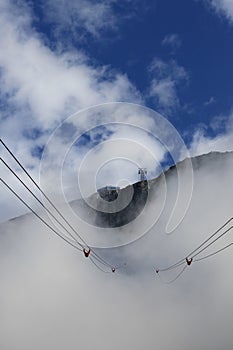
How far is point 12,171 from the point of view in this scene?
92.5 ft

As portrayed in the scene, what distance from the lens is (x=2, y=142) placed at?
75.9 feet

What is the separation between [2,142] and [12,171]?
17.7ft

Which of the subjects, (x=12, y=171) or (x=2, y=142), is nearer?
(x=2, y=142)
